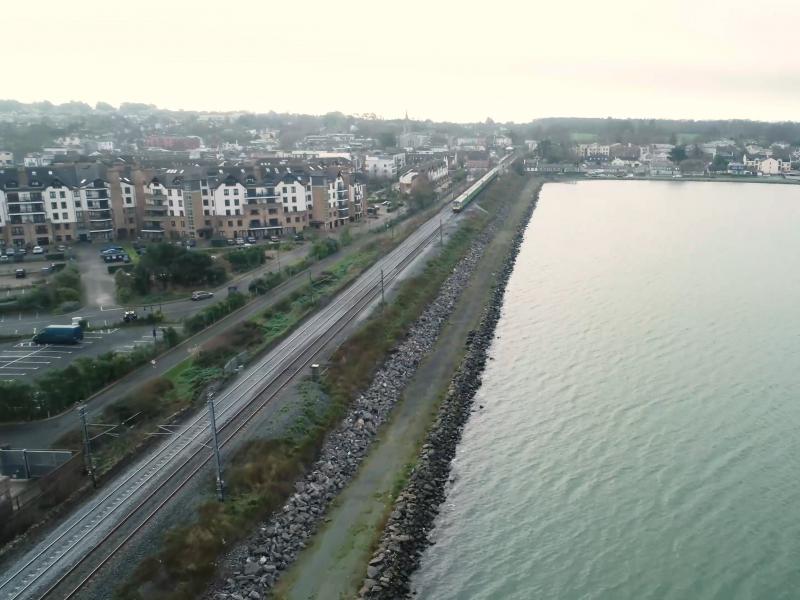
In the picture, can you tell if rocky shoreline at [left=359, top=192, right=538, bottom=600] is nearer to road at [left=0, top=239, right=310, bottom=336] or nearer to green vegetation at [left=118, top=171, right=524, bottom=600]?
green vegetation at [left=118, top=171, right=524, bottom=600]

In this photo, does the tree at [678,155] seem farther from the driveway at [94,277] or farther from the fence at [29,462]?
the fence at [29,462]

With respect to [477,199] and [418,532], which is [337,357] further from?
[477,199]

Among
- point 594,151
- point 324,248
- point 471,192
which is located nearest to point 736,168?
point 594,151

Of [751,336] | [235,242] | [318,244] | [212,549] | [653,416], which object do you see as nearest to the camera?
[212,549]

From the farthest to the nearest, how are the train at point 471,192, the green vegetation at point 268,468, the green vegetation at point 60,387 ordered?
the train at point 471,192
the green vegetation at point 60,387
the green vegetation at point 268,468

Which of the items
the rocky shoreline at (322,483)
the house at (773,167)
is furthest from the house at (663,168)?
the rocky shoreline at (322,483)

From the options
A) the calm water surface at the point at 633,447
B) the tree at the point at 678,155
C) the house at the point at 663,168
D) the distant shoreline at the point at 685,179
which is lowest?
the calm water surface at the point at 633,447

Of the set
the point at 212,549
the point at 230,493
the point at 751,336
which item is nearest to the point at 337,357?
the point at 230,493
